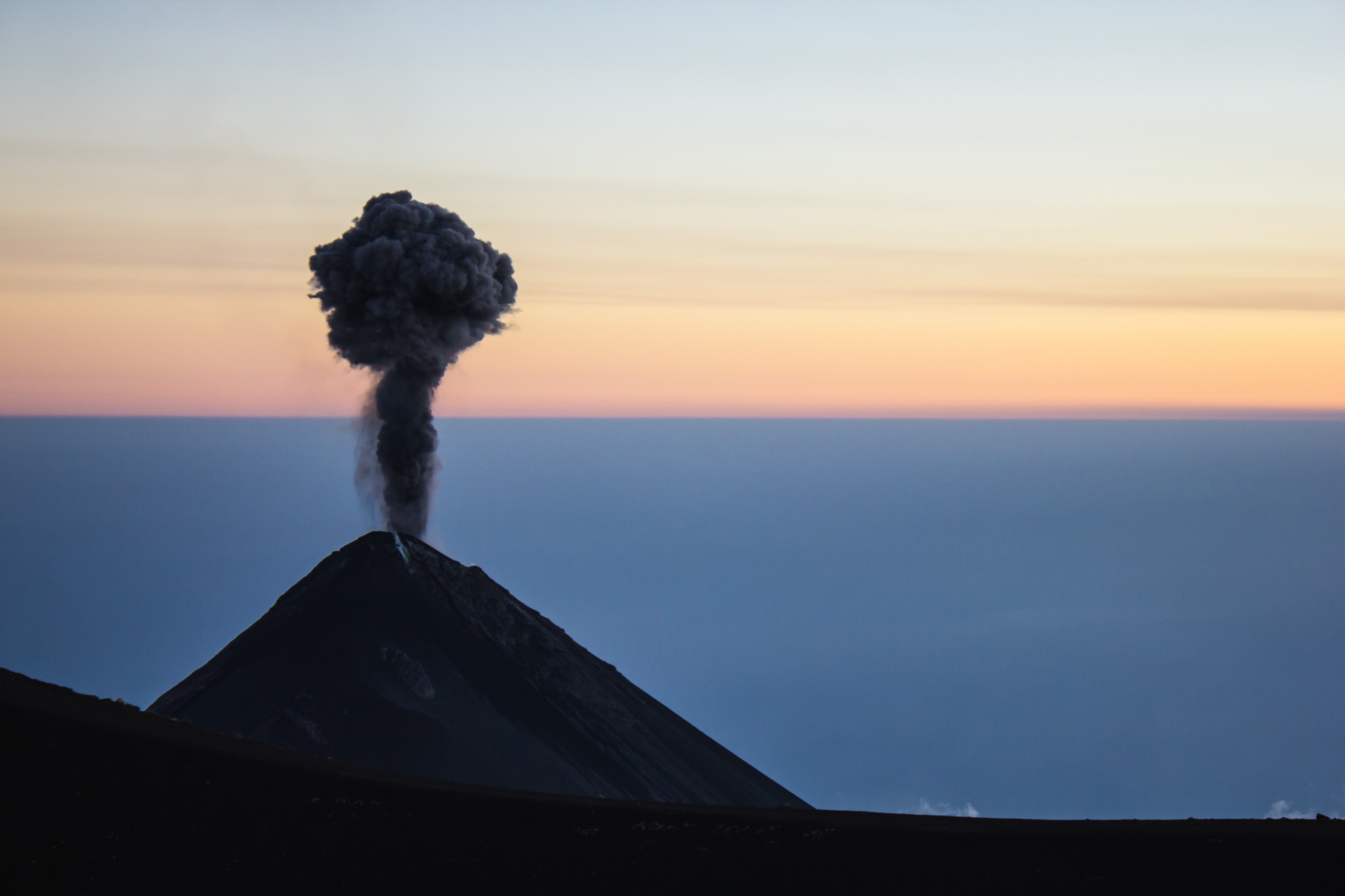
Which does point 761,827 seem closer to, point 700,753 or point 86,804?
point 86,804

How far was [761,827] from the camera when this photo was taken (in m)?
28.7

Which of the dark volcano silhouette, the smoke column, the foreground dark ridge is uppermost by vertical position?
the smoke column

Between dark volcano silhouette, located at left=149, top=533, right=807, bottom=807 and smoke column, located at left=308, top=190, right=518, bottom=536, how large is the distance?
17.2 feet

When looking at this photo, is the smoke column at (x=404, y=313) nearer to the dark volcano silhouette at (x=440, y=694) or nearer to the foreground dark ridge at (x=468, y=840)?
the dark volcano silhouette at (x=440, y=694)

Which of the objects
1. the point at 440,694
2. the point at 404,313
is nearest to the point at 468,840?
the point at 440,694

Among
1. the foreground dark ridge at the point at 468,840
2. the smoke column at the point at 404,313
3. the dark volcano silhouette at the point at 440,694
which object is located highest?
the smoke column at the point at 404,313

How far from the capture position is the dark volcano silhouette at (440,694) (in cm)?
4172

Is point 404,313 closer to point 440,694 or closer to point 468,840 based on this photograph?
point 440,694

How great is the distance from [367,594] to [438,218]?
2007 centimetres

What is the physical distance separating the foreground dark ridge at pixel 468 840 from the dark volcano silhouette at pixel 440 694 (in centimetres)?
928

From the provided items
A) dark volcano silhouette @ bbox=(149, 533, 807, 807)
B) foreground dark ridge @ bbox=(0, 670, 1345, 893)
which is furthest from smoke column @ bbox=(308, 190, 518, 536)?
foreground dark ridge @ bbox=(0, 670, 1345, 893)

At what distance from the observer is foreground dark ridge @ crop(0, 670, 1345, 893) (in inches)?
1041

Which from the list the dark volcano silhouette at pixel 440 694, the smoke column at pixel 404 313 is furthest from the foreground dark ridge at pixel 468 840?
the smoke column at pixel 404 313

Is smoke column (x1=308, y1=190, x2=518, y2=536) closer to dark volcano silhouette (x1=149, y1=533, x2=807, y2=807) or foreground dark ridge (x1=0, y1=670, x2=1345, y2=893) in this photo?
dark volcano silhouette (x1=149, y1=533, x2=807, y2=807)
